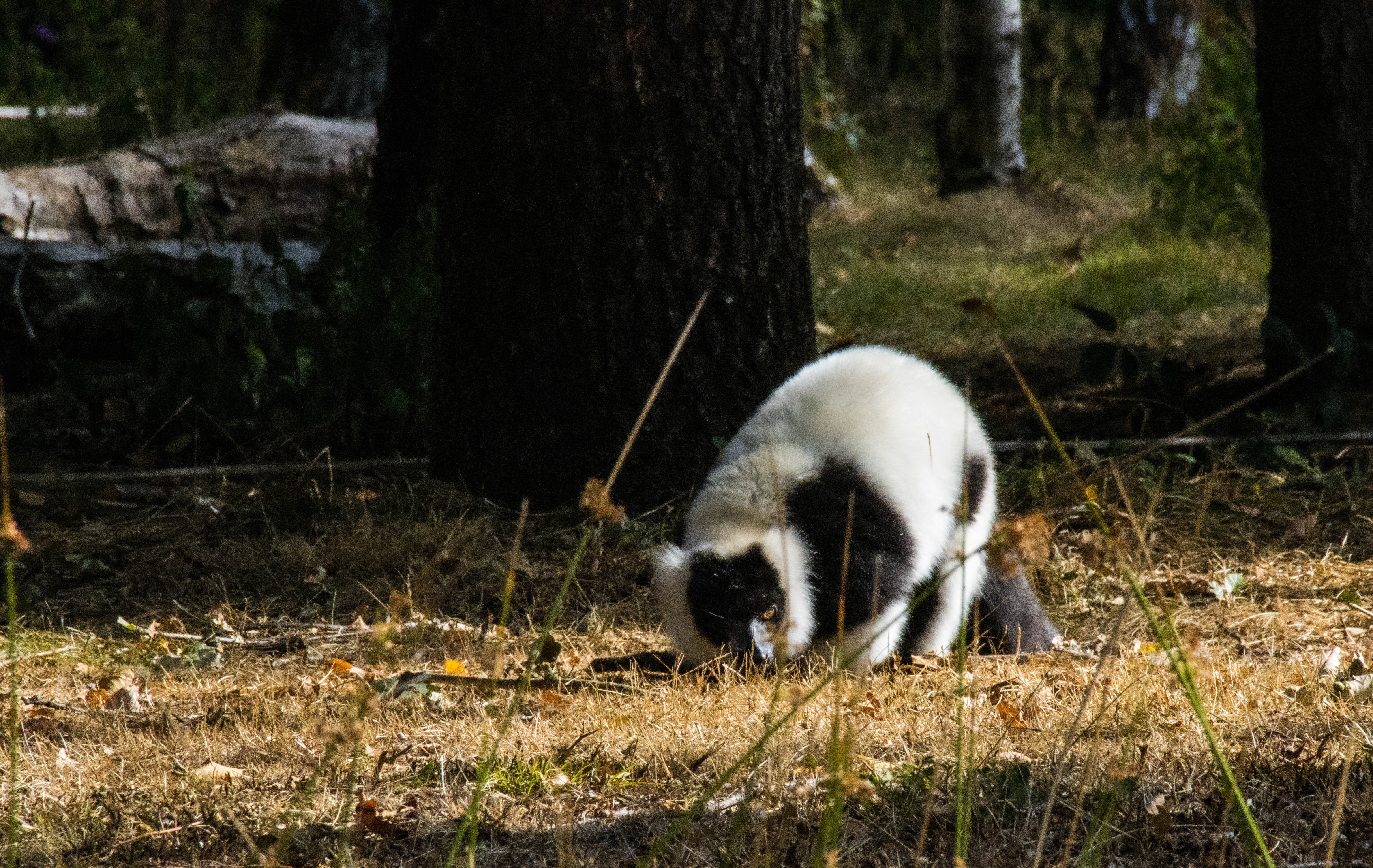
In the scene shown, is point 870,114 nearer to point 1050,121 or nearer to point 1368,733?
point 1050,121

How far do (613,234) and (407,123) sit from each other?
6.28 feet

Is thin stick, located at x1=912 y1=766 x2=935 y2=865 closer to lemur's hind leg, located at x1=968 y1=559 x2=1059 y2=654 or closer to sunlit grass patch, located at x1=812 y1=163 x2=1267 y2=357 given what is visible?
lemur's hind leg, located at x1=968 y1=559 x2=1059 y2=654

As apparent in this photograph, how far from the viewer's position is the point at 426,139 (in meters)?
5.43

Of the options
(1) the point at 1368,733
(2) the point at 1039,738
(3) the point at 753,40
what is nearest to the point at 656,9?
(3) the point at 753,40

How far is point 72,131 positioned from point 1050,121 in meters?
7.66

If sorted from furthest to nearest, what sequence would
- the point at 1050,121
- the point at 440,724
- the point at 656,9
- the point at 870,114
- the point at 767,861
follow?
the point at 870,114
the point at 1050,121
the point at 656,9
the point at 440,724
the point at 767,861

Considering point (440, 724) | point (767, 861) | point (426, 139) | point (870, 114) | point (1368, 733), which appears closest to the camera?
point (767, 861)

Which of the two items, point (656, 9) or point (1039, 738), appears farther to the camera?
point (656, 9)

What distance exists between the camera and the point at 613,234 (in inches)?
153

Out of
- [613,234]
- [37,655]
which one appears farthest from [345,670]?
[613,234]

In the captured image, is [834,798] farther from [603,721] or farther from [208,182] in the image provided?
[208,182]

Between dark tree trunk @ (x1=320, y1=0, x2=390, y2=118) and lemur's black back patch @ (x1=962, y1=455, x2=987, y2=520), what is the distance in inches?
261

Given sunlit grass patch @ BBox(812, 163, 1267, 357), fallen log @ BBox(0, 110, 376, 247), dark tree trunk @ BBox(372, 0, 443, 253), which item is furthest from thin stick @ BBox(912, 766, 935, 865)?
fallen log @ BBox(0, 110, 376, 247)

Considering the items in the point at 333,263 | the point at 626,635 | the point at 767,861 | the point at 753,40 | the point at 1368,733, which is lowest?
the point at 626,635
